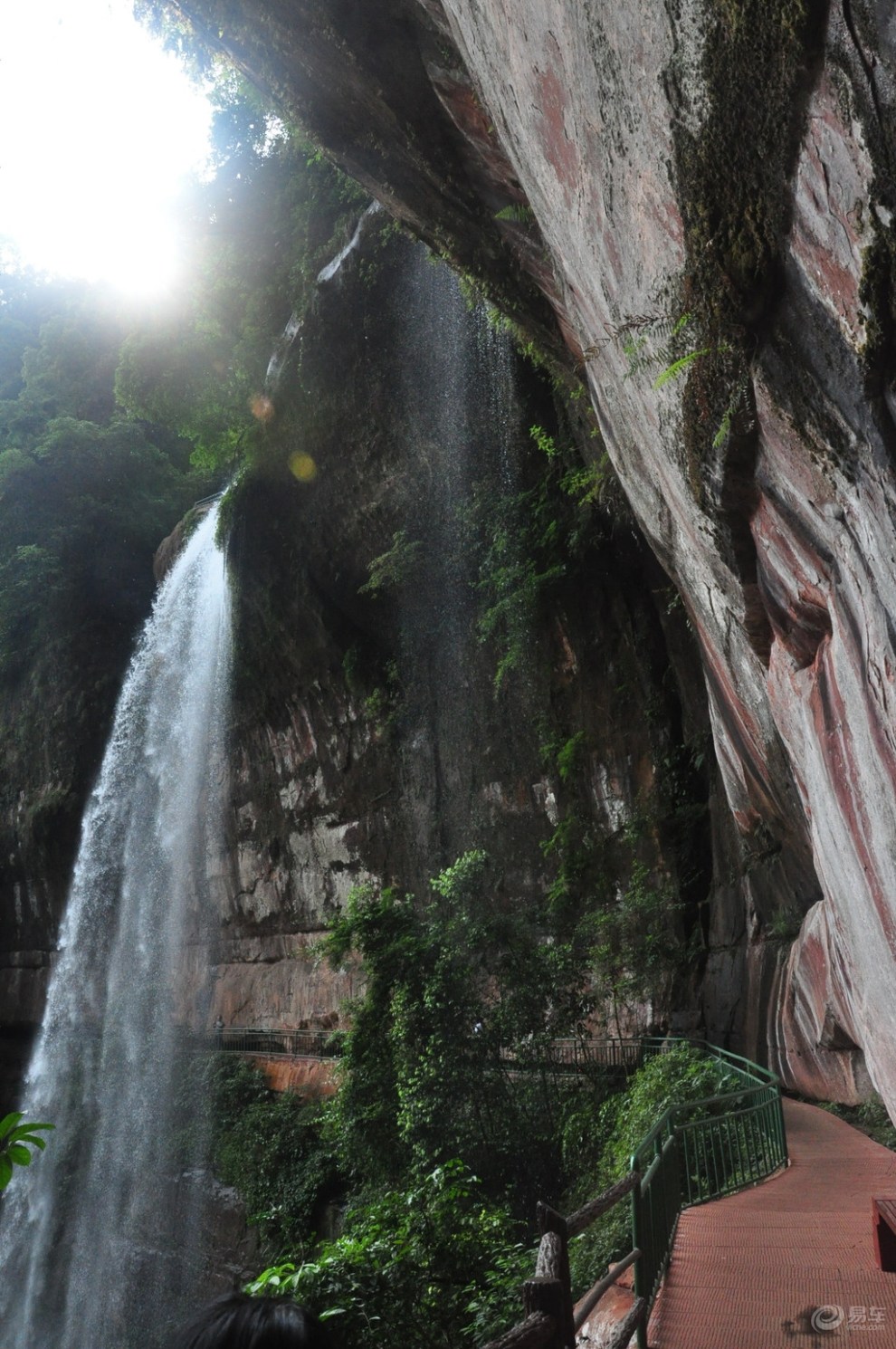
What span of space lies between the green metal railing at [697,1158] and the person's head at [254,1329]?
367 cm

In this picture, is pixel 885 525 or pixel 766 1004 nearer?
pixel 885 525

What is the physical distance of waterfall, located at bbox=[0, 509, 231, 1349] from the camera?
17.2 m

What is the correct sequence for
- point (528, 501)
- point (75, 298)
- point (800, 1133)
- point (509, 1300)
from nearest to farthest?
point (509, 1300) → point (800, 1133) → point (528, 501) → point (75, 298)

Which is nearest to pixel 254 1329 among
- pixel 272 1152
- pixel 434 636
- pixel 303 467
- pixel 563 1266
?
pixel 563 1266

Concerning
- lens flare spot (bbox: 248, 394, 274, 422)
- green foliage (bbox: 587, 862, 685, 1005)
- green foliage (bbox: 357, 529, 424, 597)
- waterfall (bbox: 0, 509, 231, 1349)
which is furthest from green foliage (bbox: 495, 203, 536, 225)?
waterfall (bbox: 0, 509, 231, 1349)

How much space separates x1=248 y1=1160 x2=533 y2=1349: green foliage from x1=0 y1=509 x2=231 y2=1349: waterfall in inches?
502

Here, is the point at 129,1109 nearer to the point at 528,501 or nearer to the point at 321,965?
the point at 321,965

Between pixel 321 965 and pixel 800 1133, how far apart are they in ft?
41.7

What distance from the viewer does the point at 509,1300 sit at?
511 cm

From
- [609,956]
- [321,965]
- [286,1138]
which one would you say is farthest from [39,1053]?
[609,956]

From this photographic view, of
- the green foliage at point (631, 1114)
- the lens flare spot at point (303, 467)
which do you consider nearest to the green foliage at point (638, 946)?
the green foliage at point (631, 1114)

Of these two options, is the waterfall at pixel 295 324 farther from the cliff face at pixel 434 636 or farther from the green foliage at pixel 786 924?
the green foliage at pixel 786 924

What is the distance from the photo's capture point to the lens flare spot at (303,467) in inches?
681

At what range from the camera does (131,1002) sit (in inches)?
864
